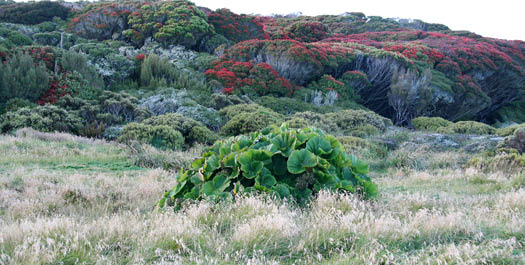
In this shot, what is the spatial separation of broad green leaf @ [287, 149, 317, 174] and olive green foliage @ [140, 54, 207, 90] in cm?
1517

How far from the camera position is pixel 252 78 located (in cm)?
2034

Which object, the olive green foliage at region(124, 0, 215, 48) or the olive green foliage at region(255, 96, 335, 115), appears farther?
the olive green foliage at region(124, 0, 215, 48)

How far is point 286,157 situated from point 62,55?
15.7 m

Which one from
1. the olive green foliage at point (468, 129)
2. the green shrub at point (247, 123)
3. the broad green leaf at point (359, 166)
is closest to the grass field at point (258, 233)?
the broad green leaf at point (359, 166)

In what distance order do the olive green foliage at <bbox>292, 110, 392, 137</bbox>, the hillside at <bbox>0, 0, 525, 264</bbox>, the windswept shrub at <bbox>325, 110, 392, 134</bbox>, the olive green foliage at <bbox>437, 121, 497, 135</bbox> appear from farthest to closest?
the olive green foliage at <bbox>437, 121, 497, 135</bbox>
the windswept shrub at <bbox>325, 110, 392, 134</bbox>
the olive green foliage at <bbox>292, 110, 392, 137</bbox>
the hillside at <bbox>0, 0, 525, 264</bbox>

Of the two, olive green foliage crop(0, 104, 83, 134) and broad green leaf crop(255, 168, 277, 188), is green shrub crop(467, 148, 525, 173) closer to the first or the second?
broad green leaf crop(255, 168, 277, 188)

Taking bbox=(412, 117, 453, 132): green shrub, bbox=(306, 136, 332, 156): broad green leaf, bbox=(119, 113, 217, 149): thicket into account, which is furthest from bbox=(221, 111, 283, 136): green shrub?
bbox=(412, 117, 453, 132): green shrub

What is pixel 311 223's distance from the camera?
138 inches

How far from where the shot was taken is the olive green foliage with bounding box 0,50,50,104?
1388 centimetres

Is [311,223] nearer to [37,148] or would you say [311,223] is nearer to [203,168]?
[203,168]

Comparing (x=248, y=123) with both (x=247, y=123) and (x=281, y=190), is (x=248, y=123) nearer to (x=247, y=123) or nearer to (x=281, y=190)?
(x=247, y=123)

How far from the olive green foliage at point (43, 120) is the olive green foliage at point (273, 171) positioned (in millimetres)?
9146

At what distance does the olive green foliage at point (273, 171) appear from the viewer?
440 cm

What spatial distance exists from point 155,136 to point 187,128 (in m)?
1.26
